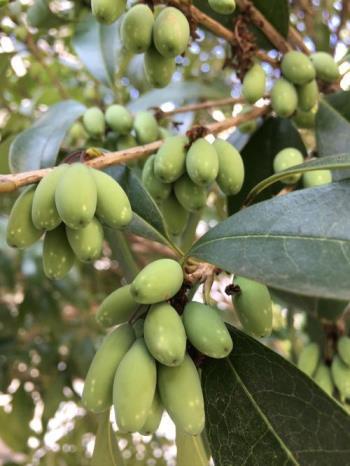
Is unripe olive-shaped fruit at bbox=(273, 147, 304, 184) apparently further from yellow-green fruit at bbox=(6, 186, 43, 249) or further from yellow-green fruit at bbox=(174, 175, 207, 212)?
yellow-green fruit at bbox=(6, 186, 43, 249)

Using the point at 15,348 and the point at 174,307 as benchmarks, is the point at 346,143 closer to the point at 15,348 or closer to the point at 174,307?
the point at 174,307

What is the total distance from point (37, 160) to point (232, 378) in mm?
432

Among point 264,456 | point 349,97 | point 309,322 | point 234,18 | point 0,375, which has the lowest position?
point 0,375

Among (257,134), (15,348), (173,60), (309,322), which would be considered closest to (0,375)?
(15,348)

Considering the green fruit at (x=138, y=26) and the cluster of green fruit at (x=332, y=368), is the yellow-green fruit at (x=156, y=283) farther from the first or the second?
the cluster of green fruit at (x=332, y=368)

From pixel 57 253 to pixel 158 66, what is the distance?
30 centimetres

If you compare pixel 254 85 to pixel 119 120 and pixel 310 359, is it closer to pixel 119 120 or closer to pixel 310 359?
pixel 119 120

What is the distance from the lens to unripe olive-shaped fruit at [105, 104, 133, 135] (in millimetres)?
907

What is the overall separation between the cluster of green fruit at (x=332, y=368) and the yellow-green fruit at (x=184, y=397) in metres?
0.40

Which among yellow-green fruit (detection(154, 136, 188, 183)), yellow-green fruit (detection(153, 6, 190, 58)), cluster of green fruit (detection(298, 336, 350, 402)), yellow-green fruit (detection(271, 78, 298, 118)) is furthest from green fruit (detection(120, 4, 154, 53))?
cluster of green fruit (detection(298, 336, 350, 402))

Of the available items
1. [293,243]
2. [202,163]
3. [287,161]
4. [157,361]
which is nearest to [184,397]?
[157,361]

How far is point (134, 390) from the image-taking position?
20.1 inches

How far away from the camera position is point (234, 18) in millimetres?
876

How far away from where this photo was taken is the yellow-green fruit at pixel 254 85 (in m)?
0.81
